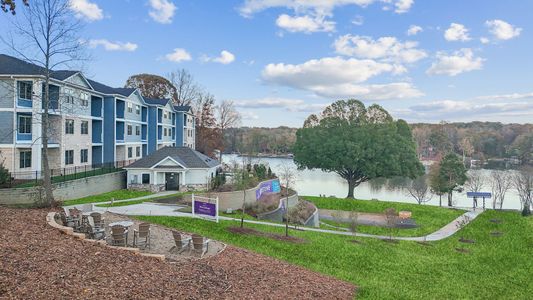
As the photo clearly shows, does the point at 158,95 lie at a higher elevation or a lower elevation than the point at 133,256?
higher

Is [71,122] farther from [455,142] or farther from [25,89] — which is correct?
[455,142]

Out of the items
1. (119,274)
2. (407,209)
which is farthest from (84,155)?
(407,209)

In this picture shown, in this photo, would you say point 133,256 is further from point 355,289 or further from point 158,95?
point 158,95

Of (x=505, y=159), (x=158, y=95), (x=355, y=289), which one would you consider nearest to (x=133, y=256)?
(x=355, y=289)

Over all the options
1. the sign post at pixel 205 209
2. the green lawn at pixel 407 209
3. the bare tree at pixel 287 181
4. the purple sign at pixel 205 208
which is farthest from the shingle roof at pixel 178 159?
the purple sign at pixel 205 208

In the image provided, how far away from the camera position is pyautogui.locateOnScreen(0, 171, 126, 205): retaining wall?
22.0 m

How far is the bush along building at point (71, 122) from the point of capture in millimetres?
27078

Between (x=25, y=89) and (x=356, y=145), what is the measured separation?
110ft

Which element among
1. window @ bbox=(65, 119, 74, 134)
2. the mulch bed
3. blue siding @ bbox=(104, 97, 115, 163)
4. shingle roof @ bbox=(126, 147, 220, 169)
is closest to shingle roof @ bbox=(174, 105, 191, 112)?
blue siding @ bbox=(104, 97, 115, 163)

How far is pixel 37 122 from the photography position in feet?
87.7

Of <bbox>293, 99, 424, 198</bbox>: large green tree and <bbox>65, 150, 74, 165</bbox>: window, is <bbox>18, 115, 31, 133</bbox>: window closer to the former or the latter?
<bbox>65, 150, 74, 165</bbox>: window

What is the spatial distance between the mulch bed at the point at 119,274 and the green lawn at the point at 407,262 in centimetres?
186

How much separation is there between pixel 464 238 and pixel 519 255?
4.80m

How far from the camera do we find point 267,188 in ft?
116
